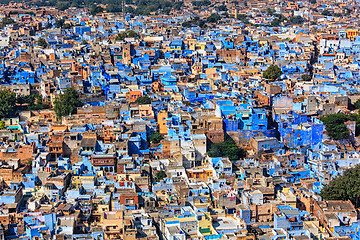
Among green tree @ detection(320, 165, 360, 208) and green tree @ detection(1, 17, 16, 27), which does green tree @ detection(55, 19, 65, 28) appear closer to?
green tree @ detection(1, 17, 16, 27)

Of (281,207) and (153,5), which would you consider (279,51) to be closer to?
(281,207)

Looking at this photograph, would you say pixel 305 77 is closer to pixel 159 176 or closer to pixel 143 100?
pixel 143 100

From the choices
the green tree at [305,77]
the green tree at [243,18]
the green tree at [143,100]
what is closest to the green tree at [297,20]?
the green tree at [243,18]

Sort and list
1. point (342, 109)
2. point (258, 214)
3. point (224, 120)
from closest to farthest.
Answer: point (258, 214)
point (224, 120)
point (342, 109)

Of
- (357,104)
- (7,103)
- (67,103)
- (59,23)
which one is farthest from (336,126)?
(59,23)

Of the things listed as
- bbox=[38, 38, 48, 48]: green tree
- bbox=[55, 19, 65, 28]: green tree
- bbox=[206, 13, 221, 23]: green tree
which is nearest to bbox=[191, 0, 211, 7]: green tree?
bbox=[206, 13, 221, 23]: green tree

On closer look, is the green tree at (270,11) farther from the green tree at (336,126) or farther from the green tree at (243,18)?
the green tree at (336,126)

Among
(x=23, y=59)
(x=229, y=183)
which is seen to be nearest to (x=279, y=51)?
(x=23, y=59)
